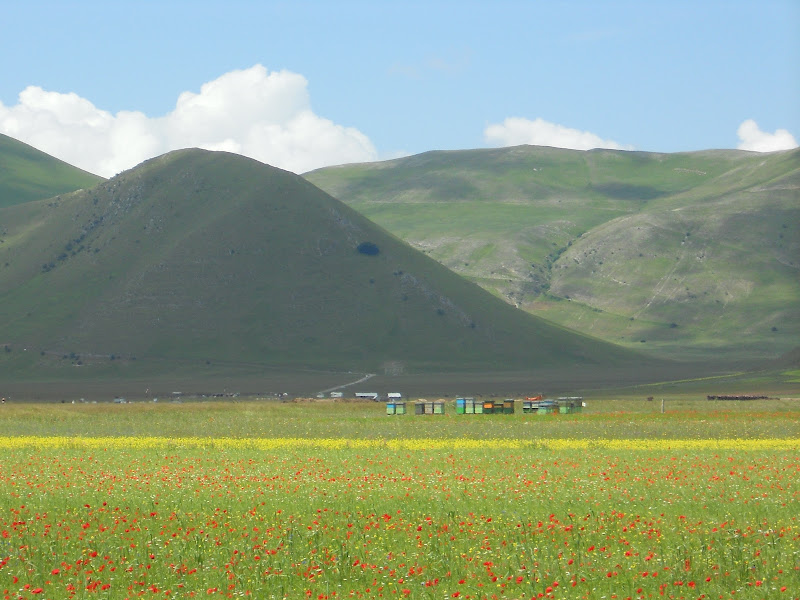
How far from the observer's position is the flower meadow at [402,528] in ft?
67.1

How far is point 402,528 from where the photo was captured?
24859 millimetres

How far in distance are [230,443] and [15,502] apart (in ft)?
75.0

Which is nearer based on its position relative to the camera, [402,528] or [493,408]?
[402,528]

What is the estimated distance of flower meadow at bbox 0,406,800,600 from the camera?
20438 millimetres

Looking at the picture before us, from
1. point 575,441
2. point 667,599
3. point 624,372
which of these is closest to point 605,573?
point 667,599

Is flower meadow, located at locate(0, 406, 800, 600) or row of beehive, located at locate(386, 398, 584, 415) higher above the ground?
row of beehive, located at locate(386, 398, 584, 415)

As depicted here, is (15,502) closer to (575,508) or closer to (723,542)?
(575,508)

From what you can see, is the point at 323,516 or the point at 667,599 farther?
the point at 323,516

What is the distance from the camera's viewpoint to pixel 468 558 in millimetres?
21906

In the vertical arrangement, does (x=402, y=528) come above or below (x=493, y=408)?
below

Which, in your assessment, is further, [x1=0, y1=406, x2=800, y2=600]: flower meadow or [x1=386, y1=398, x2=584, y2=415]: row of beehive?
[x1=386, y1=398, x2=584, y2=415]: row of beehive

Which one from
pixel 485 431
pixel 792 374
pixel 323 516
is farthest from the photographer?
pixel 792 374

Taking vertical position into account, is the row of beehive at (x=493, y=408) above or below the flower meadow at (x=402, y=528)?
above

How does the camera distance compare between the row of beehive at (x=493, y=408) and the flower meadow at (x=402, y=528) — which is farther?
the row of beehive at (x=493, y=408)
